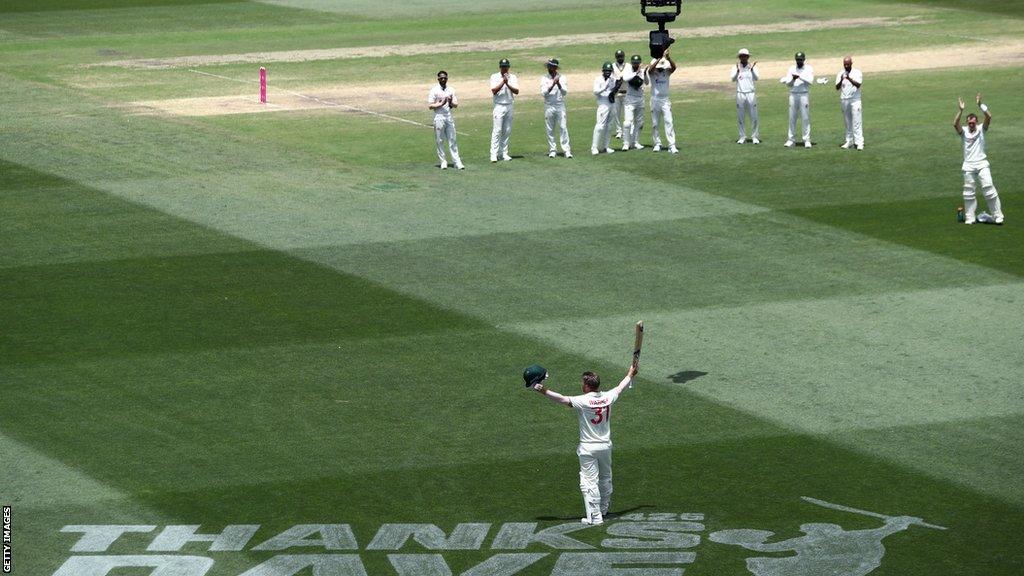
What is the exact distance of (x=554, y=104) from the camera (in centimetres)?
4150

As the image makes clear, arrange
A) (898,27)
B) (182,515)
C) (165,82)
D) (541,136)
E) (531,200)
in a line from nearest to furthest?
(182,515)
(531,200)
(541,136)
(165,82)
(898,27)

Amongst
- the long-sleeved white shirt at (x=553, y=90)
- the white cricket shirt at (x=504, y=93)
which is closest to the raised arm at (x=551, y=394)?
the white cricket shirt at (x=504, y=93)

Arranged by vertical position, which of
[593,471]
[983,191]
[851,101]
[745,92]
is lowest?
[593,471]

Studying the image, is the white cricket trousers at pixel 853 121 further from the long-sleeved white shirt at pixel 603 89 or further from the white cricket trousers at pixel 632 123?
the long-sleeved white shirt at pixel 603 89

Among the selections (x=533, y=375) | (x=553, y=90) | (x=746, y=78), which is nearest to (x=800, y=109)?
(x=746, y=78)

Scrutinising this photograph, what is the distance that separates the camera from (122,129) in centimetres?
4594

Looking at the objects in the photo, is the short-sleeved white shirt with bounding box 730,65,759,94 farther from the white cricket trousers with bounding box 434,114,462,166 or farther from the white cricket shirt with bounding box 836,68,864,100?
the white cricket trousers with bounding box 434,114,462,166

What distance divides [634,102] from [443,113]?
518cm

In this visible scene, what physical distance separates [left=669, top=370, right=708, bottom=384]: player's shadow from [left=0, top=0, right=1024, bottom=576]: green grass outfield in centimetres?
10

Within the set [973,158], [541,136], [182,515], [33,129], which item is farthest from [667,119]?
[182,515]

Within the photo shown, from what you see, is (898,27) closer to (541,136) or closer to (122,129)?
(541,136)

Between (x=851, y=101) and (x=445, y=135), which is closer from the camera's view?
(x=445, y=135)

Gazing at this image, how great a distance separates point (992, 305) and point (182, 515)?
597 inches

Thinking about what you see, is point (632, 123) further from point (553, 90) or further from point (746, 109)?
point (746, 109)
